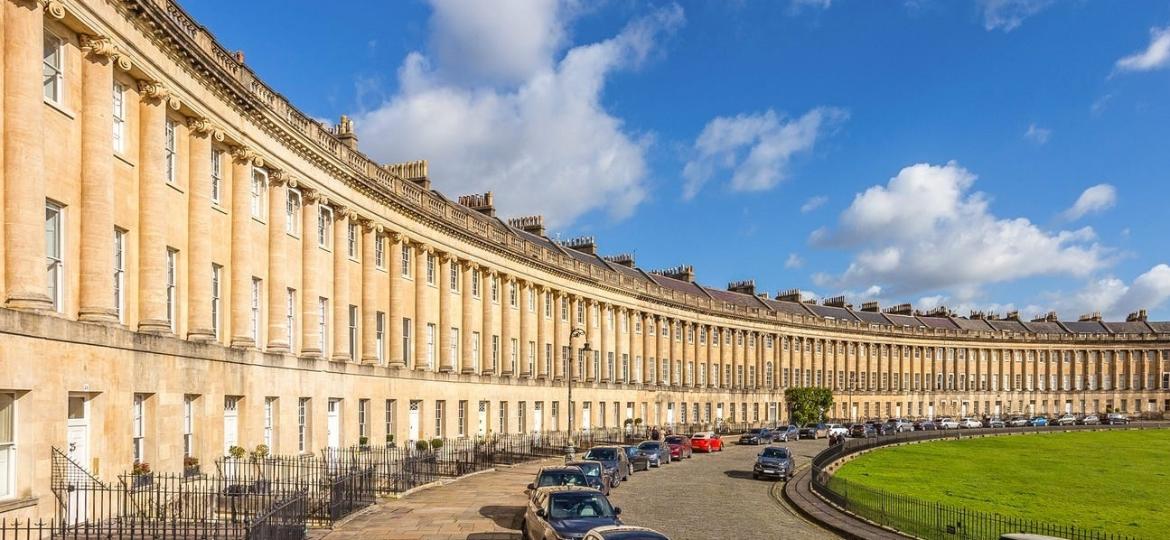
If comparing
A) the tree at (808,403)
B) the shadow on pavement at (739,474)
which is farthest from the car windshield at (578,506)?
the tree at (808,403)

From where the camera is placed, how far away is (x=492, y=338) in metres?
57.0

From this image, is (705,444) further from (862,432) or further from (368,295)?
(368,295)

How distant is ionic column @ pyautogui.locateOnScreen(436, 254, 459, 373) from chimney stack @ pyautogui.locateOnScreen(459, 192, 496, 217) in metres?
18.7

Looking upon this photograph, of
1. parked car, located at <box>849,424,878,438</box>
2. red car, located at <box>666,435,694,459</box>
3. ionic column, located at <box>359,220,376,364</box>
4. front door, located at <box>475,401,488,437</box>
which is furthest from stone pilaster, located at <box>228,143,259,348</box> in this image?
parked car, located at <box>849,424,878,438</box>

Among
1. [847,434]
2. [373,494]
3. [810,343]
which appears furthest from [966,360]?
[373,494]

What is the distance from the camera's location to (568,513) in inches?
846

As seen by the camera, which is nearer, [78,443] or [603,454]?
[78,443]

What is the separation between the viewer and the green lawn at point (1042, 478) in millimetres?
35656

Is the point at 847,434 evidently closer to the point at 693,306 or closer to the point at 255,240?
the point at 693,306

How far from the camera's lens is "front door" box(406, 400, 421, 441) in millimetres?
45625

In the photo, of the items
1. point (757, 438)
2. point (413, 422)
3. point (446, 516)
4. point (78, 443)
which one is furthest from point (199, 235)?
point (757, 438)

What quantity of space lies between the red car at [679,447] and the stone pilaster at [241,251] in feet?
92.9

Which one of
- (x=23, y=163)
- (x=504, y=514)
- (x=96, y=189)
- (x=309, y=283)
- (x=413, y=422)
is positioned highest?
(x=23, y=163)

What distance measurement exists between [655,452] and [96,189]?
32.4m
